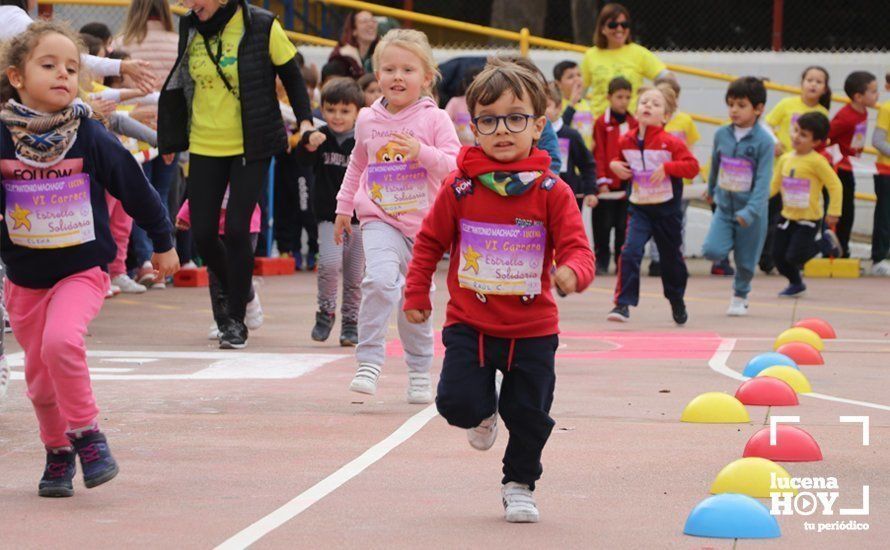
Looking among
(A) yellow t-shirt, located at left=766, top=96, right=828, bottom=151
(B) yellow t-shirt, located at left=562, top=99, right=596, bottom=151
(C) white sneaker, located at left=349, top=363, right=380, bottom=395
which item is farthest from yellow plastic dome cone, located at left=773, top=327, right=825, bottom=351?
(A) yellow t-shirt, located at left=766, top=96, right=828, bottom=151

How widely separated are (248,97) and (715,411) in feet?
12.5

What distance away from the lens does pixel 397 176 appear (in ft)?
27.7

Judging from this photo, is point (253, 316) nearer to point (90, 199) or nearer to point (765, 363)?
point (765, 363)

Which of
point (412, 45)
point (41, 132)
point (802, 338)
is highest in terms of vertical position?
point (412, 45)

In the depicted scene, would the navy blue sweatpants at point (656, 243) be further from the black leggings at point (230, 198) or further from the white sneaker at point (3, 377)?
the white sneaker at point (3, 377)

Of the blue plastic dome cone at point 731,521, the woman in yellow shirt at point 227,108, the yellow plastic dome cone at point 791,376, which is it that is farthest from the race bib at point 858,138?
the blue plastic dome cone at point 731,521

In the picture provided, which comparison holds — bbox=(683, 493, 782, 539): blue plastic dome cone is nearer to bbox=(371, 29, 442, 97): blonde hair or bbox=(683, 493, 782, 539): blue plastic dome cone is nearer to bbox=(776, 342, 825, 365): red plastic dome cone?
bbox=(371, 29, 442, 97): blonde hair

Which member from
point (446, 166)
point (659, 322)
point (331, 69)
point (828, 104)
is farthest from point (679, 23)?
point (446, 166)

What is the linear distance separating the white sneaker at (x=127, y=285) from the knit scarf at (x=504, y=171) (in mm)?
9014

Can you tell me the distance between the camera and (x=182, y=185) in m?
15.8

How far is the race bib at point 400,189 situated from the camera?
839 centimetres

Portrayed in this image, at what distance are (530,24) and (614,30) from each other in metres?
6.13

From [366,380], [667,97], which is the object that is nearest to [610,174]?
[667,97]

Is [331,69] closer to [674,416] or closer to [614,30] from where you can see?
[614,30]
